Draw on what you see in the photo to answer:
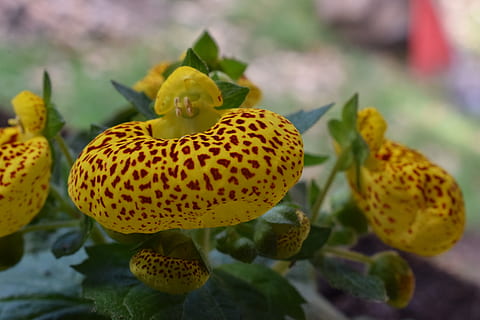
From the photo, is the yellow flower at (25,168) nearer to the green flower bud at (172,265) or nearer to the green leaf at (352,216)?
the green flower bud at (172,265)

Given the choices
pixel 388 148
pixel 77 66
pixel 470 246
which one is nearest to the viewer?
pixel 388 148

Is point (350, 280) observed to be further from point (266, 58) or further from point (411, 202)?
point (266, 58)

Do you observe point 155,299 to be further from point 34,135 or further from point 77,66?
point 77,66

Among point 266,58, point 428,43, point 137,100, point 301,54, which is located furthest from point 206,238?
point 428,43

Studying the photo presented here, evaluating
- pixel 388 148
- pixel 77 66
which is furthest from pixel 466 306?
pixel 77 66

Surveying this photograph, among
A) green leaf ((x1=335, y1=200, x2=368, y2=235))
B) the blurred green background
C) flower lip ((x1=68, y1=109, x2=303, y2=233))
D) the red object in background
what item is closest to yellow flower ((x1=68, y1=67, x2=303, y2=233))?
flower lip ((x1=68, y1=109, x2=303, y2=233))

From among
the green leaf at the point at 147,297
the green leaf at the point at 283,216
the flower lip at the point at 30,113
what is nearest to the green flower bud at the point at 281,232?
the green leaf at the point at 283,216
